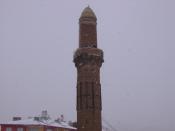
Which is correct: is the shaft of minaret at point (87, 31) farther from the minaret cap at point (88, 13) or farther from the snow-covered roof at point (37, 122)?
the snow-covered roof at point (37, 122)

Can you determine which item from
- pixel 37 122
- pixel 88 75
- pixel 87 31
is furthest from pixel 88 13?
pixel 37 122

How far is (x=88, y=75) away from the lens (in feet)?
103

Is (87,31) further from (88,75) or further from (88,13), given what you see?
(88,75)

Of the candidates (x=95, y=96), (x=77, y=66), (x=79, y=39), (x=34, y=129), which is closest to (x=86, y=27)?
(x=79, y=39)

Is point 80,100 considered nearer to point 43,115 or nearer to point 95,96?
point 95,96

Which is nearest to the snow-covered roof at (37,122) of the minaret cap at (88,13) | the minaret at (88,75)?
the minaret at (88,75)

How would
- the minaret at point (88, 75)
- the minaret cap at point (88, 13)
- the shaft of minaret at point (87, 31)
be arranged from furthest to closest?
the minaret cap at point (88, 13), the shaft of minaret at point (87, 31), the minaret at point (88, 75)

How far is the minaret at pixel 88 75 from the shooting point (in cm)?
3048

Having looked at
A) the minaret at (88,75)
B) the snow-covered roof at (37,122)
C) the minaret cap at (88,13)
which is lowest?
the snow-covered roof at (37,122)

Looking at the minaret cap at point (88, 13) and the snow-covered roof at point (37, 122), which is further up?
the minaret cap at point (88, 13)

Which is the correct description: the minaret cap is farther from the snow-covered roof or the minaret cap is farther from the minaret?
the snow-covered roof

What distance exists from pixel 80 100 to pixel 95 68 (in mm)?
3488

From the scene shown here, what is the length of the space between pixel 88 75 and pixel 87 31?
14.9ft

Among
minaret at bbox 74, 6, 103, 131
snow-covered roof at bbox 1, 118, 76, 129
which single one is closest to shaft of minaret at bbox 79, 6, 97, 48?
minaret at bbox 74, 6, 103, 131
